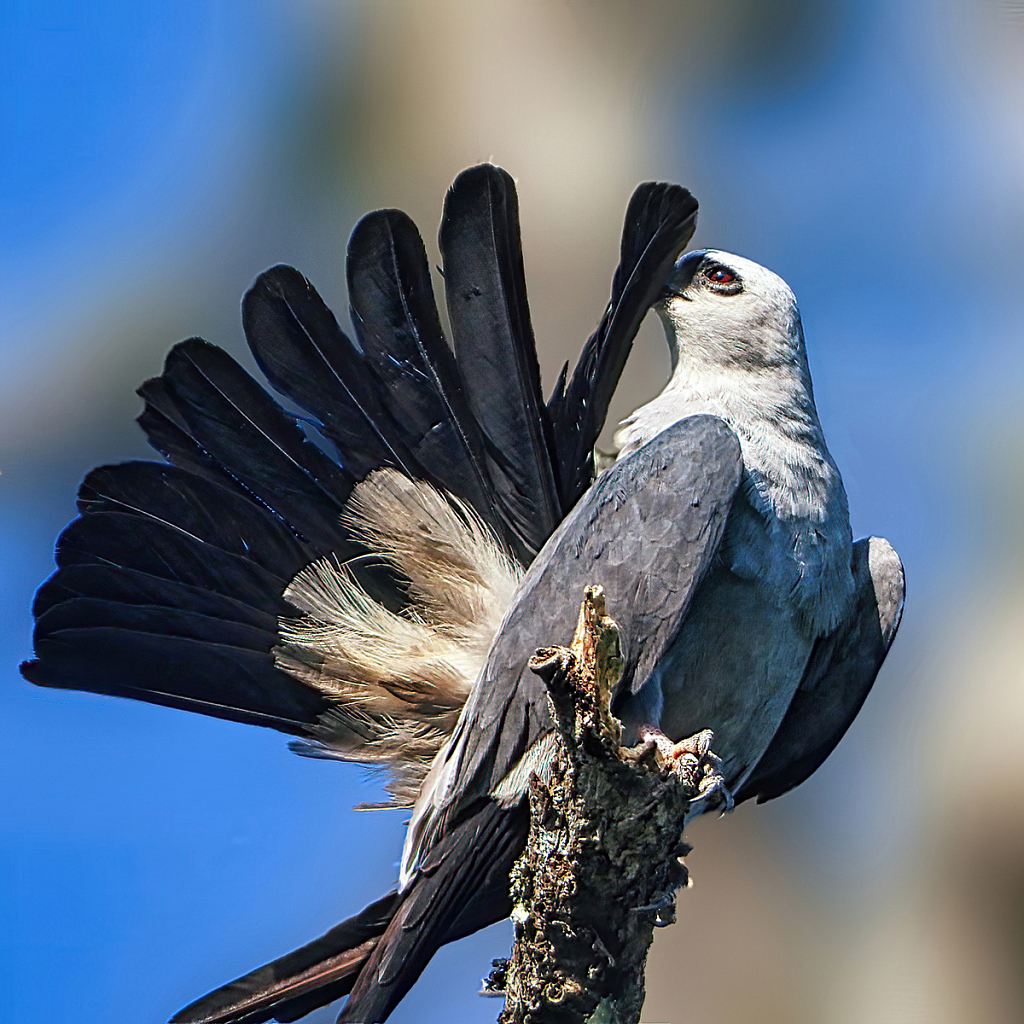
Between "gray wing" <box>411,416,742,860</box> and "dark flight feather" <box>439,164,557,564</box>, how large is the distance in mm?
306

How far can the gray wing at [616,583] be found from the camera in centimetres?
242

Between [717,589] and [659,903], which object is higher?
[717,589]

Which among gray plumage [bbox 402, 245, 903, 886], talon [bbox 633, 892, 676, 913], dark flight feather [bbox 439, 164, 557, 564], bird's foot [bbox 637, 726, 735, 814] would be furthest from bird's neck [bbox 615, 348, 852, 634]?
talon [bbox 633, 892, 676, 913]

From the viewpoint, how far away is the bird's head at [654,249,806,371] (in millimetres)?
3010

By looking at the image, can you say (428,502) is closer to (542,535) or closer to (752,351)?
(542,535)

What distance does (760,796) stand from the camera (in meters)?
3.16

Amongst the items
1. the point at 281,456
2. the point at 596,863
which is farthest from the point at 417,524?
the point at 596,863

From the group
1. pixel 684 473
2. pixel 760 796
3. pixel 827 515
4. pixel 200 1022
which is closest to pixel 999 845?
pixel 760 796

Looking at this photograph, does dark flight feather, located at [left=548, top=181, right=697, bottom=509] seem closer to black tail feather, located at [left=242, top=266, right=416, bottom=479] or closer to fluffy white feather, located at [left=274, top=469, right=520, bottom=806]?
fluffy white feather, located at [left=274, top=469, right=520, bottom=806]

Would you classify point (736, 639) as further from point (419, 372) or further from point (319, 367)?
point (319, 367)

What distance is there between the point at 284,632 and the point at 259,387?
657 millimetres

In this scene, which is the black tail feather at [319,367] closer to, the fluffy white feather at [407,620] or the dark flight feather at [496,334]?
the fluffy white feather at [407,620]

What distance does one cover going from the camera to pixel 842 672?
295 centimetres

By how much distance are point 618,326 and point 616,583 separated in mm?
795
